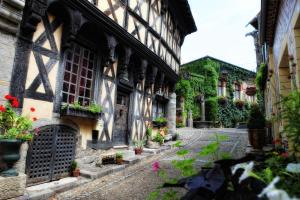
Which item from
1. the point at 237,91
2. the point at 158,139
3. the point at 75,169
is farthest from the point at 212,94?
the point at 75,169

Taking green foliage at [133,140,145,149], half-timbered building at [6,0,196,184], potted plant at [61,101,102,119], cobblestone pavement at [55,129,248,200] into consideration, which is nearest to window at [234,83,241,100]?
half-timbered building at [6,0,196,184]

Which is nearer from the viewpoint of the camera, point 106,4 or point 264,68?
point 106,4

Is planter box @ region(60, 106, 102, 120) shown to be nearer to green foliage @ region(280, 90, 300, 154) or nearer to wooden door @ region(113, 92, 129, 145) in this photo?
wooden door @ region(113, 92, 129, 145)

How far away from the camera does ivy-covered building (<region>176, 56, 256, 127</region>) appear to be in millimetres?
19000

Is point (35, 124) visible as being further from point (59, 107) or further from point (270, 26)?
point (270, 26)

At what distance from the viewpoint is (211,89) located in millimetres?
20719

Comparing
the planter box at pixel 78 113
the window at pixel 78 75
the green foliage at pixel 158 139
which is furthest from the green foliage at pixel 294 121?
the green foliage at pixel 158 139

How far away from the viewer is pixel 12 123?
385 cm

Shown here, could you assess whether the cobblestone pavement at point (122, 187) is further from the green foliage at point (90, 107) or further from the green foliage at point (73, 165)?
the green foliage at point (90, 107)

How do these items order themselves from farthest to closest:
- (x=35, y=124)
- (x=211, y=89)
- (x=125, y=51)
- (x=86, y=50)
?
1. (x=211, y=89)
2. (x=125, y=51)
3. (x=86, y=50)
4. (x=35, y=124)

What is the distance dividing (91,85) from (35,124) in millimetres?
2069

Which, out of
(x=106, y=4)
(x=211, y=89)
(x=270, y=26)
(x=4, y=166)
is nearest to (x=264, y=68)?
(x=270, y=26)

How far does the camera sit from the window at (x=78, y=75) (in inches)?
217

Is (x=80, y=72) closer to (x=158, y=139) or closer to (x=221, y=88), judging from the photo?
(x=158, y=139)
